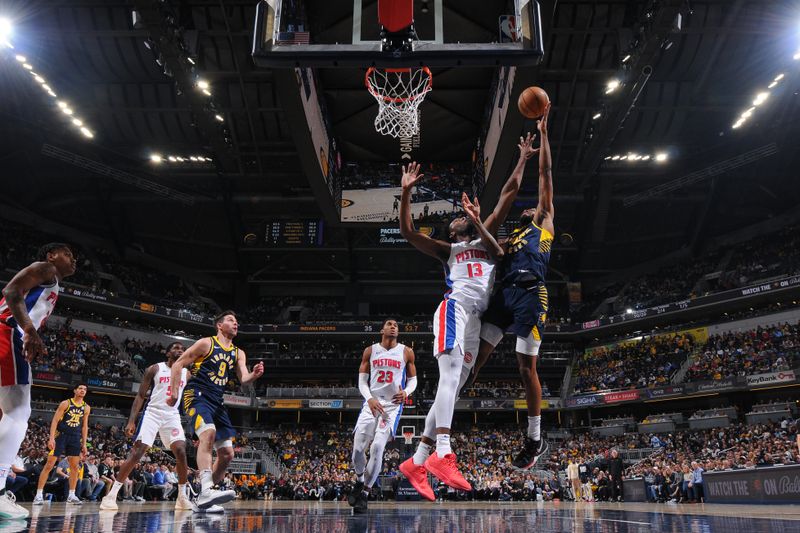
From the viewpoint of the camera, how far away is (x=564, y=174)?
26.8 m

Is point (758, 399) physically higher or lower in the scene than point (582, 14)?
lower

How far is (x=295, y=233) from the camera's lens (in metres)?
30.4

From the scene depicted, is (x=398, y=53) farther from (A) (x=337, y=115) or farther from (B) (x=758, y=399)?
(B) (x=758, y=399)

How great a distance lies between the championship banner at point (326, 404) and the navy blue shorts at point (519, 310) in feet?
90.4

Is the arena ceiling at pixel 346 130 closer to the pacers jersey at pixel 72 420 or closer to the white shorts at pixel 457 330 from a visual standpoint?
the pacers jersey at pixel 72 420

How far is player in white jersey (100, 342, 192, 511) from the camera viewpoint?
7426mm

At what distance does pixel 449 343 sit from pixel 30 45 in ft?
70.5

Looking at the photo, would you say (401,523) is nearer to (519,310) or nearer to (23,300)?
(519,310)

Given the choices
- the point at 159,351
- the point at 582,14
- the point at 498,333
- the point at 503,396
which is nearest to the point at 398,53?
the point at 498,333

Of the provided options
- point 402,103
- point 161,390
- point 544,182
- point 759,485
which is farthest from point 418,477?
point 402,103

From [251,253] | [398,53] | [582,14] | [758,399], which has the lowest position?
[758,399]

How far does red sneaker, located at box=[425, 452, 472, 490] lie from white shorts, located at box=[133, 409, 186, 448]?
176 inches

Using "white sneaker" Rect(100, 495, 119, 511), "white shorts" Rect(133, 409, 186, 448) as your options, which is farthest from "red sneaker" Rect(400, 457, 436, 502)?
"white sneaker" Rect(100, 495, 119, 511)

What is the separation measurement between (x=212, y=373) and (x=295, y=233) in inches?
965
